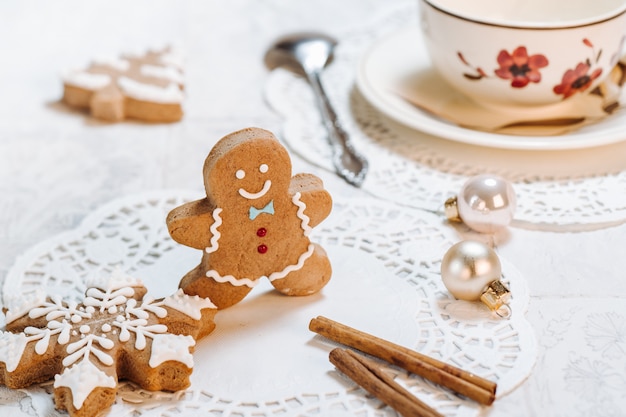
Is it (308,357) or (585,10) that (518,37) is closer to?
(585,10)

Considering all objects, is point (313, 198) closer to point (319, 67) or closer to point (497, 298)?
point (497, 298)

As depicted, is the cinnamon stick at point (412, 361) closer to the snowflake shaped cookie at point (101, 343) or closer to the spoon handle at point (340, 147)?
the snowflake shaped cookie at point (101, 343)

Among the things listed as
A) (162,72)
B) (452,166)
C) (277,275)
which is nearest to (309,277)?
(277,275)

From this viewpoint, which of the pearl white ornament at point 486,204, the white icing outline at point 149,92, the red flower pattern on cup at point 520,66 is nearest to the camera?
the pearl white ornament at point 486,204

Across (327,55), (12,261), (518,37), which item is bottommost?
(12,261)

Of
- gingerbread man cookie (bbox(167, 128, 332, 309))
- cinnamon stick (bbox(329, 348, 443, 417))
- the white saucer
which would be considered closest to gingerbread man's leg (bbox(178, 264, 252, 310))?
gingerbread man cookie (bbox(167, 128, 332, 309))

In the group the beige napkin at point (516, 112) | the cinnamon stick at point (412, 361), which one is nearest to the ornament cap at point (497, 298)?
the cinnamon stick at point (412, 361)

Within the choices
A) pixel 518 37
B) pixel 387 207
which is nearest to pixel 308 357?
pixel 387 207
